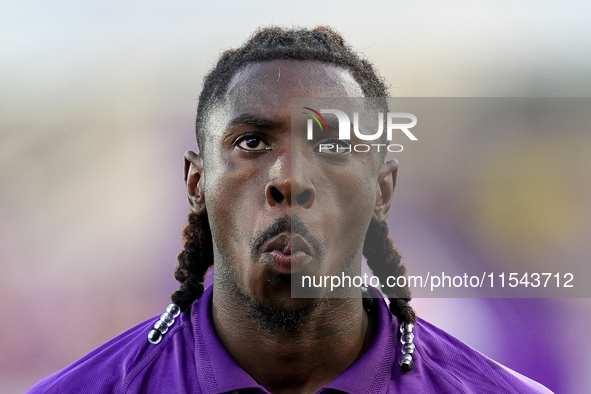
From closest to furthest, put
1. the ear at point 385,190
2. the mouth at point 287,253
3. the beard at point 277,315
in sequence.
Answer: the mouth at point 287,253, the beard at point 277,315, the ear at point 385,190

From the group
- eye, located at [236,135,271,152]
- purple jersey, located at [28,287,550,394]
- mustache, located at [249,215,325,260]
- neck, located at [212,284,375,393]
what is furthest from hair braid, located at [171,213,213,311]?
mustache, located at [249,215,325,260]

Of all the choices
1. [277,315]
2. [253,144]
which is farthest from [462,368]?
[253,144]

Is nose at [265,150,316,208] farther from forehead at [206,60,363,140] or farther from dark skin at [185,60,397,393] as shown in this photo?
forehead at [206,60,363,140]

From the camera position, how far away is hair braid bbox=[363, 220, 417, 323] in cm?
291

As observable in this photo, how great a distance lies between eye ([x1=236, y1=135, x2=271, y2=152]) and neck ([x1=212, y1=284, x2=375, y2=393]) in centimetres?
51

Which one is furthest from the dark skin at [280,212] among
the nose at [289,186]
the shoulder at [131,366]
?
the shoulder at [131,366]

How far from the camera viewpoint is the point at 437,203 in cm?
414

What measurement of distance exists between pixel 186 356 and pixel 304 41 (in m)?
1.24

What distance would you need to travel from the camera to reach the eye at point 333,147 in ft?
7.89

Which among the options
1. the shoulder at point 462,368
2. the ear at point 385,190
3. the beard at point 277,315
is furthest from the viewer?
the ear at point 385,190

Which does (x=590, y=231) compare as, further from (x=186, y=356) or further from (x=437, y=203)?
(x=186, y=356)

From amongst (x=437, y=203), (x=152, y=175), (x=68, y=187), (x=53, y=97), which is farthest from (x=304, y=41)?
(x=53, y=97)

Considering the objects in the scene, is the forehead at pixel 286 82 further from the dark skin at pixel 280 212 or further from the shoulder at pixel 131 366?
the shoulder at pixel 131 366

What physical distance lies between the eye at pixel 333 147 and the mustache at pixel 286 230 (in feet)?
0.99
